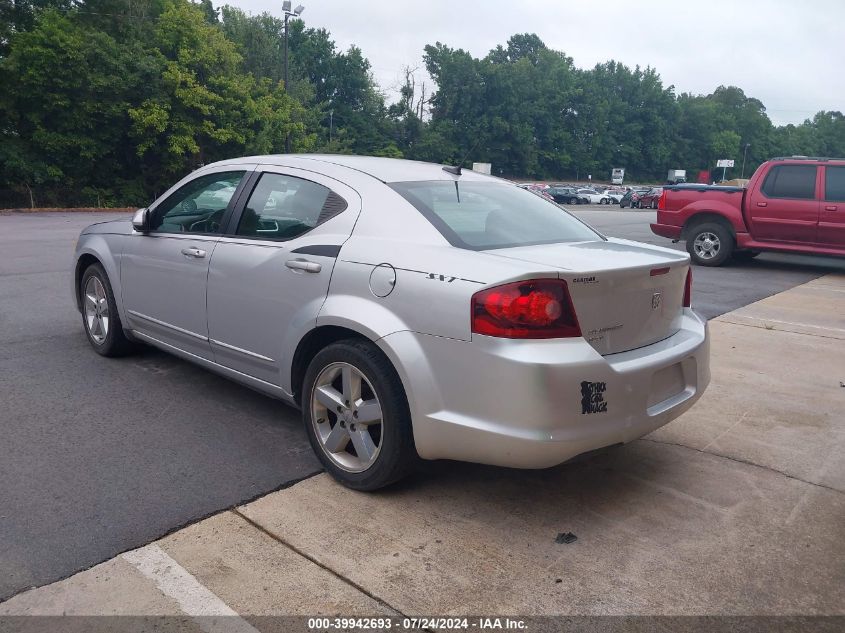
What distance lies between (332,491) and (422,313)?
40.3 inches

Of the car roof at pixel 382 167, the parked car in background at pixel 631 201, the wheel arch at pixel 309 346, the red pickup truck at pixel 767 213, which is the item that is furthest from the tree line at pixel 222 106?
the parked car in background at pixel 631 201

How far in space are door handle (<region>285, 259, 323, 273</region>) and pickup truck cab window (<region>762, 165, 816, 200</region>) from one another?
1076 centimetres

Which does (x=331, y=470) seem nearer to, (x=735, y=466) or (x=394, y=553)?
(x=394, y=553)

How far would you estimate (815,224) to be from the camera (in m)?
11.8

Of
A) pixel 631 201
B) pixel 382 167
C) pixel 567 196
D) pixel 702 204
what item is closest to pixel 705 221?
pixel 702 204

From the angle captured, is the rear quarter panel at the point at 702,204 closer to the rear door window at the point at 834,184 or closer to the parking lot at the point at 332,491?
the rear door window at the point at 834,184

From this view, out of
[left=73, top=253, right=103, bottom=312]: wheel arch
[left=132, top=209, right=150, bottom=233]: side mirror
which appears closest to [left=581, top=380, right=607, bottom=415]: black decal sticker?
[left=132, top=209, right=150, bottom=233]: side mirror

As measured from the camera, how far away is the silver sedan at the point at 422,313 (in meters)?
2.99

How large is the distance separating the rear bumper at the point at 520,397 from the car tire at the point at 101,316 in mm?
3038

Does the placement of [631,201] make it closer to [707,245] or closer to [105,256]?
[707,245]

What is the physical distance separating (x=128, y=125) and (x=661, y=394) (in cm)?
3486

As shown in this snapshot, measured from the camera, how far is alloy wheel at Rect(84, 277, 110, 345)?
557 centimetres

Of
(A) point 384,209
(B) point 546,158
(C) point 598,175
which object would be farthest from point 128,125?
(C) point 598,175

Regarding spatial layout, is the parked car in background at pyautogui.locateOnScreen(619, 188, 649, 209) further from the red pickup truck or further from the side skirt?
the side skirt
